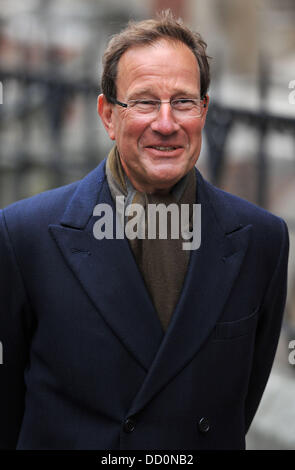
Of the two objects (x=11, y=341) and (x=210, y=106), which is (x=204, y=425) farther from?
(x=210, y=106)

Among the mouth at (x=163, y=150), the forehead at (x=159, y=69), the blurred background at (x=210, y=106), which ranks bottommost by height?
the blurred background at (x=210, y=106)

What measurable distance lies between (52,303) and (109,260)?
239mm

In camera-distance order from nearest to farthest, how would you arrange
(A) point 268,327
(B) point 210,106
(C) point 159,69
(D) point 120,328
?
(C) point 159,69 < (D) point 120,328 < (A) point 268,327 < (B) point 210,106

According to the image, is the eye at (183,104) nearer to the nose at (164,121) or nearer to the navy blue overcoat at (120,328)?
the nose at (164,121)

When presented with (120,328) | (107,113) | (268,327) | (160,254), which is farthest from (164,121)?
(268,327)

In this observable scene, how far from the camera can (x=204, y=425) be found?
2.73 meters

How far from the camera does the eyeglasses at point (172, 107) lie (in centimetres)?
249

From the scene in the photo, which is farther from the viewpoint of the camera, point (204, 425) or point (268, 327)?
point (268, 327)

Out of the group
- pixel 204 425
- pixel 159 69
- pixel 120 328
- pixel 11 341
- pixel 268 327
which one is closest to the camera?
pixel 159 69

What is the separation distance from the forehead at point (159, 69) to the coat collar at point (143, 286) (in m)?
0.41

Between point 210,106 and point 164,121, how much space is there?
12.3ft

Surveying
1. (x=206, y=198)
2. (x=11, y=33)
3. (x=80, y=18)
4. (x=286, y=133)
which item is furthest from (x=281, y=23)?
(x=206, y=198)

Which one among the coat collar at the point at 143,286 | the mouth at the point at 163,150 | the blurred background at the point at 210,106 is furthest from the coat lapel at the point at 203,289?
the blurred background at the point at 210,106
